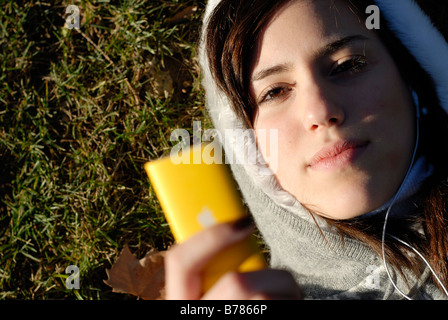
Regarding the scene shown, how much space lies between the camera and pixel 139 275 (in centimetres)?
212

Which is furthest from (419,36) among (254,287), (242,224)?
(254,287)

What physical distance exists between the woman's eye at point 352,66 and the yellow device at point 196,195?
0.78 meters

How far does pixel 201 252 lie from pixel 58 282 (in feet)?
3.86

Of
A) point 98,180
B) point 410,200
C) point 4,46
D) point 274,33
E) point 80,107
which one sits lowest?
point 410,200

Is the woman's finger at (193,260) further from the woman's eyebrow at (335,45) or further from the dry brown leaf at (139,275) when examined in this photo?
the woman's eyebrow at (335,45)

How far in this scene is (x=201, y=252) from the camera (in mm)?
1465

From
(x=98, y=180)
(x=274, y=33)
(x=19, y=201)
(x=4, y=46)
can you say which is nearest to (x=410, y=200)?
(x=274, y=33)

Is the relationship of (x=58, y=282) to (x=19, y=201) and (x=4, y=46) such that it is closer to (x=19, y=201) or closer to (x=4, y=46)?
(x=19, y=201)

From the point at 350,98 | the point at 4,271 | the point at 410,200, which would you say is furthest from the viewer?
the point at 4,271

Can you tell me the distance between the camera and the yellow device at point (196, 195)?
186cm

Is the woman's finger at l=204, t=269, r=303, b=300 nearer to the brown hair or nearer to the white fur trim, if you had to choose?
the brown hair

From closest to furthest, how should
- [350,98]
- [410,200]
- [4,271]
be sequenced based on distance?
[350,98], [410,200], [4,271]

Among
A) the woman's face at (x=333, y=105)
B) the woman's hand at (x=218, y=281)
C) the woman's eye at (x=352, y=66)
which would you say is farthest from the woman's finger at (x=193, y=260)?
the woman's eye at (x=352, y=66)

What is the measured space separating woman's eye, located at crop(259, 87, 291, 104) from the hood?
7.0 inches
